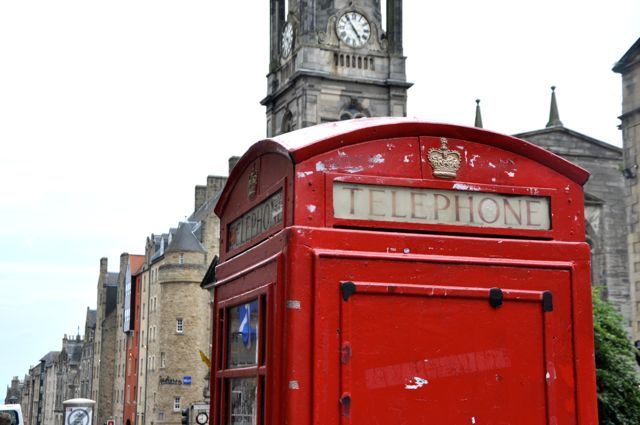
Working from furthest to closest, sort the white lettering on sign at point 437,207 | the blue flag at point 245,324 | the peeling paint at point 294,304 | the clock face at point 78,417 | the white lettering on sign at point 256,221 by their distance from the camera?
the clock face at point 78,417 → the blue flag at point 245,324 → the white lettering on sign at point 256,221 → the white lettering on sign at point 437,207 → the peeling paint at point 294,304

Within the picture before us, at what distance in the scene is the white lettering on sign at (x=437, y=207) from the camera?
4.93 m

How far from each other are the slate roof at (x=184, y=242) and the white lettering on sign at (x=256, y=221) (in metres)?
52.0

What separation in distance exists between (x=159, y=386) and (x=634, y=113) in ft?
143

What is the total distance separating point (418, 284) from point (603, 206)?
2985cm

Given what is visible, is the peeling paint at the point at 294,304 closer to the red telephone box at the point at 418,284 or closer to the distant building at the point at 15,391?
the red telephone box at the point at 418,284

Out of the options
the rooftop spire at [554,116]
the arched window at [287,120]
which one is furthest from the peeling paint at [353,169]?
the arched window at [287,120]

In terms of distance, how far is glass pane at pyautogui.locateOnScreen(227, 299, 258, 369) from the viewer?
529cm

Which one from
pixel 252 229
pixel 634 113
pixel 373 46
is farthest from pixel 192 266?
pixel 252 229

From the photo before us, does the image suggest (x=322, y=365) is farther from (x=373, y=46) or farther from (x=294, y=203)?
(x=373, y=46)

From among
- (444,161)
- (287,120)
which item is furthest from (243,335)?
(287,120)

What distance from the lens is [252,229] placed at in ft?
18.8

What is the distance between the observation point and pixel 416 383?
4.78 meters

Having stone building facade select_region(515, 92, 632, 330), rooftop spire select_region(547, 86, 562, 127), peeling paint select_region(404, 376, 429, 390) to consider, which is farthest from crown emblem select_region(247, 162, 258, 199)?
rooftop spire select_region(547, 86, 562, 127)

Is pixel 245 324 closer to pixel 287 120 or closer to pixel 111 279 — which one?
pixel 287 120
